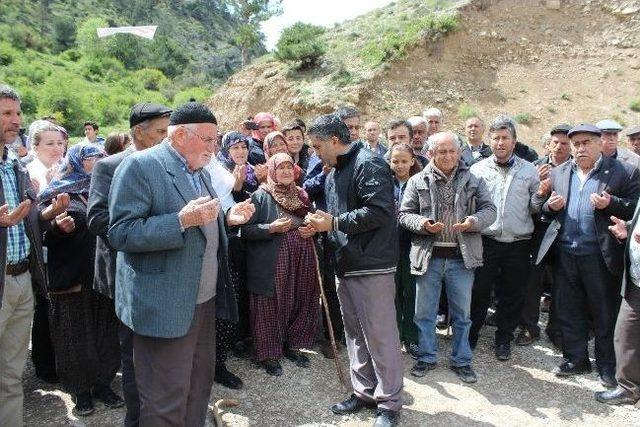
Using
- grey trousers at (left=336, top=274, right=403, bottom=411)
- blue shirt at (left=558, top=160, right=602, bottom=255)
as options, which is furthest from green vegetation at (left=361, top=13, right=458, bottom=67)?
grey trousers at (left=336, top=274, right=403, bottom=411)

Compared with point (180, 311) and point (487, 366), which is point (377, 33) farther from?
point (180, 311)

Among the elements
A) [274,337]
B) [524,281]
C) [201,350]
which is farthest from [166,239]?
[524,281]

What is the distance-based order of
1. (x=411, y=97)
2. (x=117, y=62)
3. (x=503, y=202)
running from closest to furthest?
(x=503, y=202) → (x=411, y=97) → (x=117, y=62)

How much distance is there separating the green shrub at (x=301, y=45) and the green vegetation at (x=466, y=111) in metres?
5.11

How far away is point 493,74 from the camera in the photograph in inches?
685

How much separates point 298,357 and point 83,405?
180 centimetres

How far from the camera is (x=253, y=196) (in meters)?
4.38

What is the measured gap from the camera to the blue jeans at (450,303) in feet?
13.9

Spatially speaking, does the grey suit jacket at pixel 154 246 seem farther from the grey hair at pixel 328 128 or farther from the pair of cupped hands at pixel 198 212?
the grey hair at pixel 328 128

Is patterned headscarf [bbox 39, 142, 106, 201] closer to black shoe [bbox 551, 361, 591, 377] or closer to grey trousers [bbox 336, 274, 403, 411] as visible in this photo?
grey trousers [bbox 336, 274, 403, 411]

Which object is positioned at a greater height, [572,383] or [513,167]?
[513,167]

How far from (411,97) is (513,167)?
469 inches

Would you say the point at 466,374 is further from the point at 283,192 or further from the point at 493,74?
the point at 493,74

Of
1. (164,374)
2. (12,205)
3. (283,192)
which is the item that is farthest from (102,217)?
(283,192)
